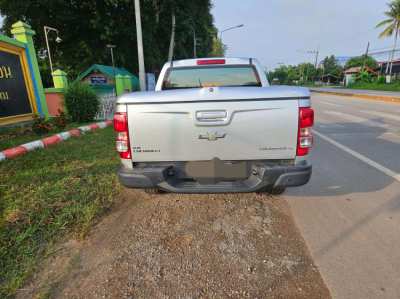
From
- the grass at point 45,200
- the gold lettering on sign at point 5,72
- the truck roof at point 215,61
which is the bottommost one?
the grass at point 45,200

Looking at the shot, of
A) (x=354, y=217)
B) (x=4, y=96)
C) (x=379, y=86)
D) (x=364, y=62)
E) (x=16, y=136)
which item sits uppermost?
(x=364, y=62)

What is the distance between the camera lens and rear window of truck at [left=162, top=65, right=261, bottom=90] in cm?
368

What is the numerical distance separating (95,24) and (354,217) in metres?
22.7

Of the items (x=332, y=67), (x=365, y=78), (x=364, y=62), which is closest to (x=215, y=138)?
(x=365, y=78)

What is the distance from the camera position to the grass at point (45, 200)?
7.37 ft

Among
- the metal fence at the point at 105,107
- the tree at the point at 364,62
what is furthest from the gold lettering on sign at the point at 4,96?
the tree at the point at 364,62

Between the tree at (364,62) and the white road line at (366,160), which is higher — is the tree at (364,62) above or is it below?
above

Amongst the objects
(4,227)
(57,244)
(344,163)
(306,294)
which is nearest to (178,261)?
(306,294)

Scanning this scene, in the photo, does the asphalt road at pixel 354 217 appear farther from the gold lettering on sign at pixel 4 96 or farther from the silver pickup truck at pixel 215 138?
the gold lettering on sign at pixel 4 96

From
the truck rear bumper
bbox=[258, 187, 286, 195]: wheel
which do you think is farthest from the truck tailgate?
bbox=[258, 187, 286, 195]: wheel

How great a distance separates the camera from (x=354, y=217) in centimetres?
284

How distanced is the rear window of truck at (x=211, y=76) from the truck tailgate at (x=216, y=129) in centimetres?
150

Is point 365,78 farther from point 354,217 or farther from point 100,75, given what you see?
point 354,217

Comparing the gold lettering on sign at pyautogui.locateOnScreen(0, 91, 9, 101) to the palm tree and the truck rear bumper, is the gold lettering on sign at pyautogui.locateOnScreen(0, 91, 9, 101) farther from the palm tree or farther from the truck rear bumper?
the palm tree
